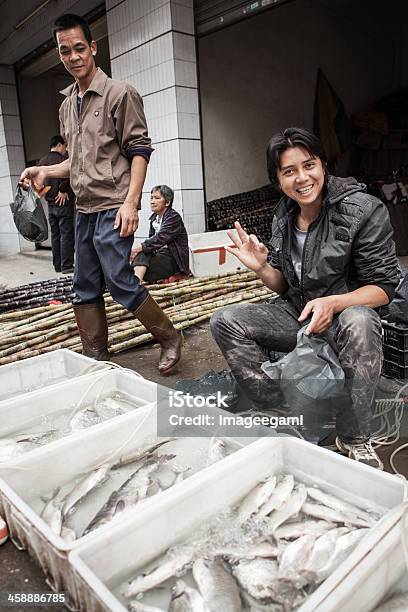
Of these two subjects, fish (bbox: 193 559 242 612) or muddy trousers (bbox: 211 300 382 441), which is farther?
muddy trousers (bbox: 211 300 382 441)

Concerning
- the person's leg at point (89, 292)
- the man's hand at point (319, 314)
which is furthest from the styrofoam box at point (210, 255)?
the man's hand at point (319, 314)

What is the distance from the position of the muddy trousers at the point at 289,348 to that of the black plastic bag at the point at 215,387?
224 mm

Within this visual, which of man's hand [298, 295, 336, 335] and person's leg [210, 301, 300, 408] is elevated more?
man's hand [298, 295, 336, 335]


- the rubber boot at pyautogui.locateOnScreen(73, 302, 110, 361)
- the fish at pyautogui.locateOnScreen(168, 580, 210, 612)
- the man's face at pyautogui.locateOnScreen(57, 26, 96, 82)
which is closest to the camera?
the fish at pyautogui.locateOnScreen(168, 580, 210, 612)

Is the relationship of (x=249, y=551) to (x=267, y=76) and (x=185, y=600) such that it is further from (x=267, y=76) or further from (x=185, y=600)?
(x=267, y=76)

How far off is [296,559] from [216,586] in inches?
9.8

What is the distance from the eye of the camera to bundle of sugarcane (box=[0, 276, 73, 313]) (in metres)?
5.02

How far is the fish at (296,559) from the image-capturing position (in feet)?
4.55

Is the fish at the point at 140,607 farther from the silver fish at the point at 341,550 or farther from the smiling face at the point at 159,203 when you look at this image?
the smiling face at the point at 159,203

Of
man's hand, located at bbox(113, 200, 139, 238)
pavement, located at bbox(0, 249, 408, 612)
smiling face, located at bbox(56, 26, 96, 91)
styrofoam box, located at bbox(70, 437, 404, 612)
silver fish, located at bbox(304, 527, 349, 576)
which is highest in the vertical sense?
smiling face, located at bbox(56, 26, 96, 91)

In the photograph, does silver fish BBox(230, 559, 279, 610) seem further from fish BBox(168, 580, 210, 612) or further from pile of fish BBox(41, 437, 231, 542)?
pile of fish BBox(41, 437, 231, 542)

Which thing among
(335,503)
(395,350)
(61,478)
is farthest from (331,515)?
(395,350)

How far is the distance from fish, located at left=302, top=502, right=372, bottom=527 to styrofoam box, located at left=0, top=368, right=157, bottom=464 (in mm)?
960

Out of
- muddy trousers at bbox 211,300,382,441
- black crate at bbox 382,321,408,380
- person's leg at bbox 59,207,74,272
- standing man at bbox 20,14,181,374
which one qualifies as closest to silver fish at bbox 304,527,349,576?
muddy trousers at bbox 211,300,382,441
